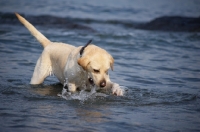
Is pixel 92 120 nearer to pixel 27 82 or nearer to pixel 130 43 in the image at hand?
pixel 27 82

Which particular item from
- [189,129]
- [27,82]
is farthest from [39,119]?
[27,82]

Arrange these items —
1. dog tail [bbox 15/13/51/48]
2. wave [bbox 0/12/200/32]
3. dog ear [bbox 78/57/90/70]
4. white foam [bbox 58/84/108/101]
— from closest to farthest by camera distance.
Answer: dog ear [bbox 78/57/90/70] < white foam [bbox 58/84/108/101] < dog tail [bbox 15/13/51/48] < wave [bbox 0/12/200/32]

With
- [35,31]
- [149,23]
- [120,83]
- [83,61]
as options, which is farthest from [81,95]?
[149,23]

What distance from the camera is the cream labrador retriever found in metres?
6.25

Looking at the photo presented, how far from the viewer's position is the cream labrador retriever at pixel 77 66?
6.25 metres

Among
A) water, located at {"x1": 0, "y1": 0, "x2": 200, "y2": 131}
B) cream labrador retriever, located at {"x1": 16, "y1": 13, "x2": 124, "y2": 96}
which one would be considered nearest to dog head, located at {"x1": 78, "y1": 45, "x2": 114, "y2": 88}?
cream labrador retriever, located at {"x1": 16, "y1": 13, "x2": 124, "y2": 96}

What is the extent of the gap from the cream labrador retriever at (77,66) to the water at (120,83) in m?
0.24

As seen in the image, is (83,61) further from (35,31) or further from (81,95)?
(35,31)

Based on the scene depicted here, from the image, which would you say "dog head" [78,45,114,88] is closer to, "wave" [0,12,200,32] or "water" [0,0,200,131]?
"water" [0,0,200,131]

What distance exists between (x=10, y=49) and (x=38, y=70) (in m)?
4.03

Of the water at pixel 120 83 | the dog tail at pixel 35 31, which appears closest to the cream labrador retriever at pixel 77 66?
the dog tail at pixel 35 31

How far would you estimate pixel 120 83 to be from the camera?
8.43 meters

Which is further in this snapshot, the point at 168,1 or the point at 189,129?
the point at 168,1

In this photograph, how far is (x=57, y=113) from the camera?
591cm
